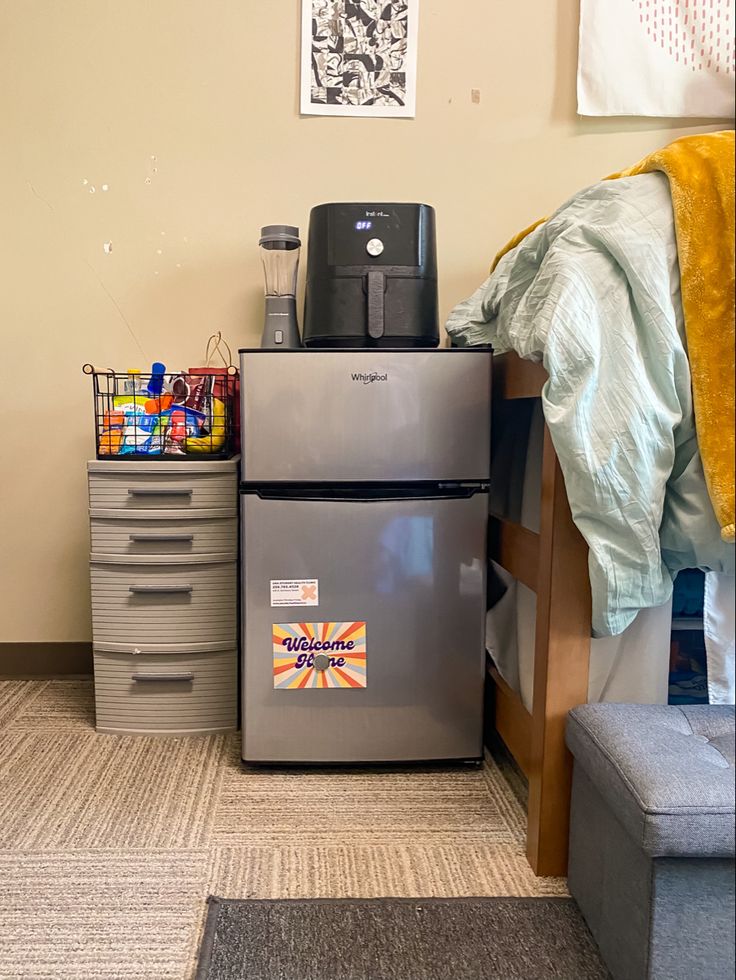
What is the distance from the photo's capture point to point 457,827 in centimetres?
133

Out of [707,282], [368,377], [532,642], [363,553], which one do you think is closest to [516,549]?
[532,642]

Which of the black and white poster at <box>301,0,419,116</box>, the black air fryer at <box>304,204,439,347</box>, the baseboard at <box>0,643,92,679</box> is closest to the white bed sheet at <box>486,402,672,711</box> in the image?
the black air fryer at <box>304,204,439,347</box>

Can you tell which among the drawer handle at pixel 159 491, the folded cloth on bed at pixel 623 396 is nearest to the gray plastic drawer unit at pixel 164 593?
the drawer handle at pixel 159 491

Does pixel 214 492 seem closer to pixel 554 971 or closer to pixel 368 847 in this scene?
pixel 368 847

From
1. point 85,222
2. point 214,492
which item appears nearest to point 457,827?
point 214,492

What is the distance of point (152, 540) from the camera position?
165 centimetres

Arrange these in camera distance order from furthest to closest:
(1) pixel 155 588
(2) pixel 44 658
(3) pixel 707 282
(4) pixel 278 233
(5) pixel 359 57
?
1. (2) pixel 44 658
2. (5) pixel 359 57
3. (4) pixel 278 233
4. (1) pixel 155 588
5. (3) pixel 707 282

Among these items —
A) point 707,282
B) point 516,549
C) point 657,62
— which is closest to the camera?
point 707,282

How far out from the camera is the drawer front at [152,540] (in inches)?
64.9

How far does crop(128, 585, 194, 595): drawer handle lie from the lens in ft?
5.41

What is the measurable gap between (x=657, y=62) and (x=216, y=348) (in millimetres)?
1122

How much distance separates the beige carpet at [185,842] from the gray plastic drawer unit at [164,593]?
0.27ft

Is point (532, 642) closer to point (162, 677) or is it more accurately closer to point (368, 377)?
point (368, 377)

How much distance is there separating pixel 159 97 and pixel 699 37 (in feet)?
5.23
